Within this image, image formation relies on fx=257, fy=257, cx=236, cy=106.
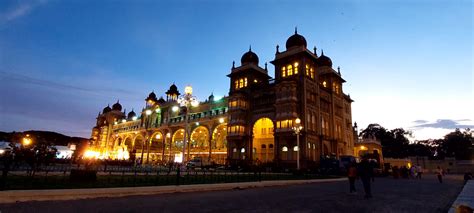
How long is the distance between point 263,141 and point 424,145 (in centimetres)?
7419

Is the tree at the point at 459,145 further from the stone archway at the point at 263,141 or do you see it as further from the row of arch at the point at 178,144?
the row of arch at the point at 178,144

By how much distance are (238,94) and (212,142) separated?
57.1ft

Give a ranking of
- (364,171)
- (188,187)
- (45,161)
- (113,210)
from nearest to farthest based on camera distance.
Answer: (113,210) → (364,171) → (188,187) → (45,161)

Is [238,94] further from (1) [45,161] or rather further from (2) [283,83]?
(1) [45,161]

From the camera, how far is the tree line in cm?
7995

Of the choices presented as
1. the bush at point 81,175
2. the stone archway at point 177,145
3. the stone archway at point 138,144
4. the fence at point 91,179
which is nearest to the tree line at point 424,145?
the stone archway at point 177,145

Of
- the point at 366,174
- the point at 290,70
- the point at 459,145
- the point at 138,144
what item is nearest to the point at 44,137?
the point at 366,174

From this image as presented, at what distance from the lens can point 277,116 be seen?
4297cm

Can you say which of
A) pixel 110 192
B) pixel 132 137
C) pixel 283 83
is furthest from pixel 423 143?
pixel 110 192

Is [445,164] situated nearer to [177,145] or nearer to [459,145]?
[459,145]

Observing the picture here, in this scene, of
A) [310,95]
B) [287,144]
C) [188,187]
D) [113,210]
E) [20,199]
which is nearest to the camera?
[113,210]

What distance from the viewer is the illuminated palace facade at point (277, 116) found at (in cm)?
4206

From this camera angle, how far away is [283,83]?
140ft

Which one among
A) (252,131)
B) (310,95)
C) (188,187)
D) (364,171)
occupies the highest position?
(310,95)
